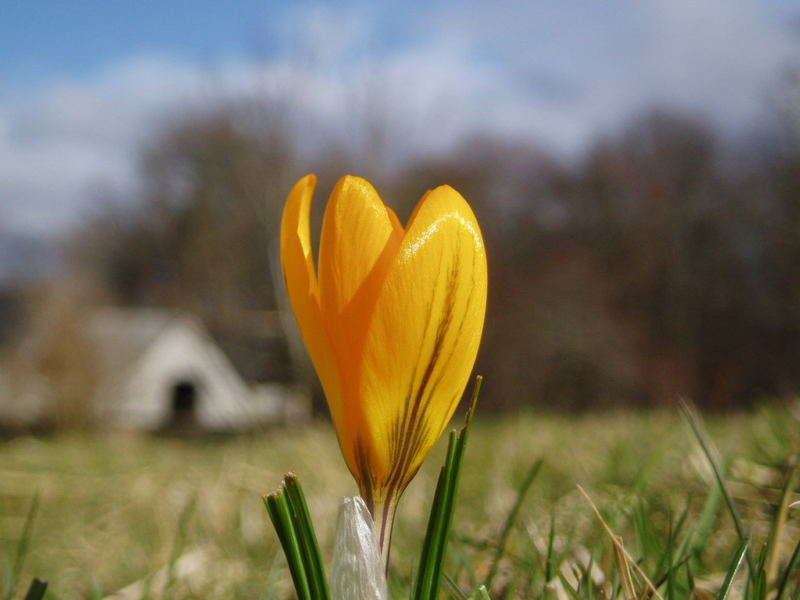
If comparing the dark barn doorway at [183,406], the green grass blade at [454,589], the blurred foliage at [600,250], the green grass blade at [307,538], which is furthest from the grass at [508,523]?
the dark barn doorway at [183,406]

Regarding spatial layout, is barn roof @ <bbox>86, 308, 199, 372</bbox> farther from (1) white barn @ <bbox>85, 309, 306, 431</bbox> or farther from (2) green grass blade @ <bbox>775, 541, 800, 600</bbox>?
(2) green grass blade @ <bbox>775, 541, 800, 600</bbox>

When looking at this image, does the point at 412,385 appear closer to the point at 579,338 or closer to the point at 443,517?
the point at 443,517

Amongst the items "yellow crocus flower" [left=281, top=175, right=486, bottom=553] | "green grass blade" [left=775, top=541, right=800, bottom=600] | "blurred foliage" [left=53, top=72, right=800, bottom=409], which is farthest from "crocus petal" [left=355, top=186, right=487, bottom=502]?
"blurred foliage" [left=53, top=72, right=800, bottom=409]

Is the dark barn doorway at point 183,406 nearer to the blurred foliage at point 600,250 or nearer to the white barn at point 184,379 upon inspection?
the white barn at point 184,379

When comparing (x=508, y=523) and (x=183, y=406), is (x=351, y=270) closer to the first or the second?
(x=508, y=523)

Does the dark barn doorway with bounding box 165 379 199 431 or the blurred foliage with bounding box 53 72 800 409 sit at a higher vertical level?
the blurred foliage with bounding box 53 72 800 409

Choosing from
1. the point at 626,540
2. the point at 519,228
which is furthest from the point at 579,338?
the point at 626,540

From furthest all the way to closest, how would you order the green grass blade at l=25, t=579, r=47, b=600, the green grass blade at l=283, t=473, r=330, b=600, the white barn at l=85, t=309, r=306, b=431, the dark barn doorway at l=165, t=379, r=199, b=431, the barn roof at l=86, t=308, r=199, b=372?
the dark barn doorway at l=165, t=379, r=199, b=431, the white barn at l=85, t=309, r=306, b=431, the barn roof at l=86, t=308, r=199, b=372, the green grass blade at l=25, t=579, r=47, b=600, the green grass blade at l=283, t=473, r=330, b=600
